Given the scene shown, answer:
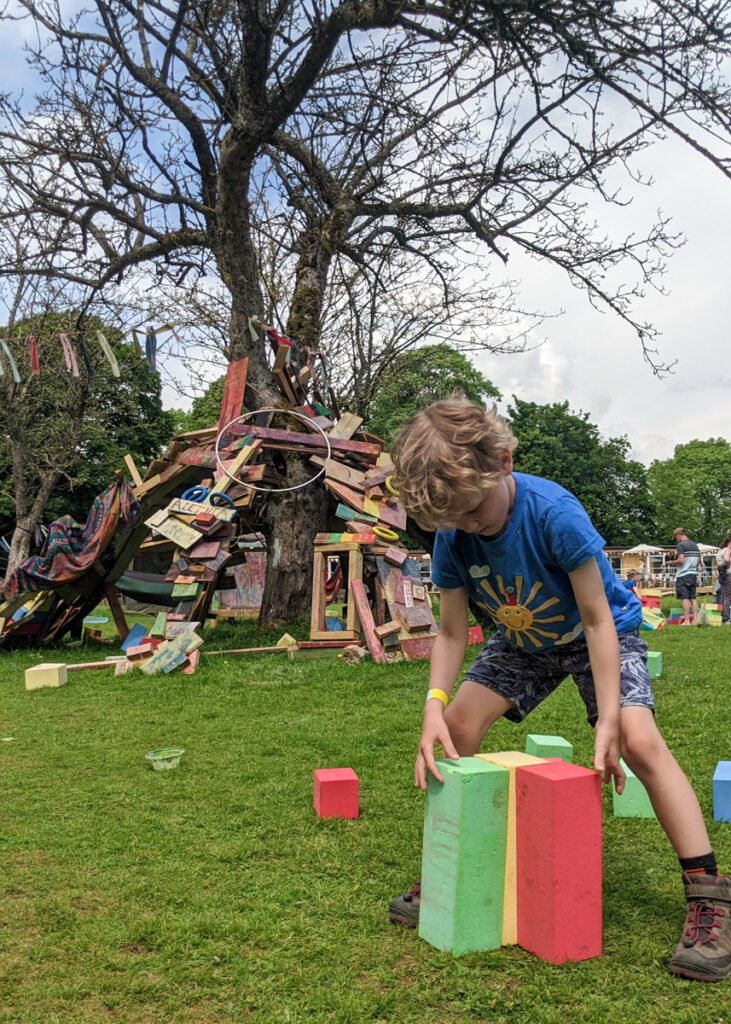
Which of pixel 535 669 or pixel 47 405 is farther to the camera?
pixel 47 405

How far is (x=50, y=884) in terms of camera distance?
9.39ft

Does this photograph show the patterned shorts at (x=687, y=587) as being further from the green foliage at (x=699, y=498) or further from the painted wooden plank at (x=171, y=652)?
the green foliage at (x=699, y=498)

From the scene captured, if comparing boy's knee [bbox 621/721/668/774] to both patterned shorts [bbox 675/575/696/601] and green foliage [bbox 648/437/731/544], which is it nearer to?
patterned shorts [bbox 675/575/696/601]

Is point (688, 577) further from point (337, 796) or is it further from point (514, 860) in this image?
point (514, 860)

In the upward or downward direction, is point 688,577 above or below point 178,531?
below

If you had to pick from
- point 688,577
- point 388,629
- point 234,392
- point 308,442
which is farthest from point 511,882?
point 688,577

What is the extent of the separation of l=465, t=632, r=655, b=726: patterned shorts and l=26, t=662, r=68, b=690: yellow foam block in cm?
582

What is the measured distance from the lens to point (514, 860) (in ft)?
7.76

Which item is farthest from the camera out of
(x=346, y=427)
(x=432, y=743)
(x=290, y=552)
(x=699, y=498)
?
(x=699, y=498)

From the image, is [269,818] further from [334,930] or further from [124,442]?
[124,442]

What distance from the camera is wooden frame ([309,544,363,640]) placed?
870 centimetres

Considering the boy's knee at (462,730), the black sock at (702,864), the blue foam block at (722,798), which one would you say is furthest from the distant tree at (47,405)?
the black sock at (702,864)

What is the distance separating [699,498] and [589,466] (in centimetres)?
1495

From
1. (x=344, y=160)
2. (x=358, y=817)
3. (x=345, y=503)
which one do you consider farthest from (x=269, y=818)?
(x=344, y=160)
